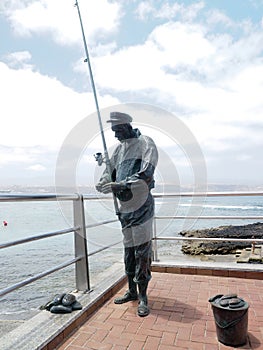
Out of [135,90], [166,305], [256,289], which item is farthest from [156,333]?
[135,90]

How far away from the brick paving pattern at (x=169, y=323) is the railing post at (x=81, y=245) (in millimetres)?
303

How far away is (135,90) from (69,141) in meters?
1.35

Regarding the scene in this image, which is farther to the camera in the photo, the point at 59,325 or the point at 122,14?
the point at 122,14

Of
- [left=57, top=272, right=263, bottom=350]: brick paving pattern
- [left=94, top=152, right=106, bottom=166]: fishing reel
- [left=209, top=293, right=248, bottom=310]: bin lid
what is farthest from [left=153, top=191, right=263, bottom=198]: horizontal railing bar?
[left=209, top=293, right=248, bottom=310]: bin lid

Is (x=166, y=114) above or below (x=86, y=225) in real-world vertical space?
above

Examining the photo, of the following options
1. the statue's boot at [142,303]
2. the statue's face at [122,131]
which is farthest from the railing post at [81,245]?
the statue's face at [122,131]

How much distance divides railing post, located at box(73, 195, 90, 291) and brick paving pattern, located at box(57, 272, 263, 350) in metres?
0.30

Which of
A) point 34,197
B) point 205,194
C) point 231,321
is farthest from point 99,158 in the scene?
point 231,321

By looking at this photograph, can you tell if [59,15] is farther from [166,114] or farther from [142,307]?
[142,307]

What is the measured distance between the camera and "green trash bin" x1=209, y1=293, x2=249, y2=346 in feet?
6.13

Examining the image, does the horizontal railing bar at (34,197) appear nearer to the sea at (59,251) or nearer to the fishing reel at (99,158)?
the sea at (59,251)

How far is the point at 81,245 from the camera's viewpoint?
2.68 m

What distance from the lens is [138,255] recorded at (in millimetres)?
2471

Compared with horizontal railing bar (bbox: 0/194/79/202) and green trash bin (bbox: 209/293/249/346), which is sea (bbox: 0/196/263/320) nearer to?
horizontal railing bar (bbox: 0/194/79/202)
